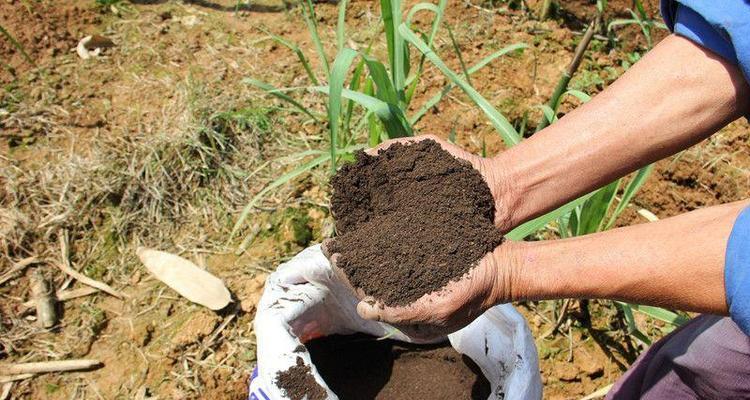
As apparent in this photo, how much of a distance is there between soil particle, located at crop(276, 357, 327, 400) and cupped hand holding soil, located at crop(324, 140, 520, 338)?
211 mm

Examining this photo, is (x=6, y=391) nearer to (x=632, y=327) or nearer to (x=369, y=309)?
(x=369, y=309)

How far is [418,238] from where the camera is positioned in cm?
95

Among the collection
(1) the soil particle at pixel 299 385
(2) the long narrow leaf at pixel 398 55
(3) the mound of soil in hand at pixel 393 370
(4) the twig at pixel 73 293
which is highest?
(2) the long narrow leaf at pixel 398 55

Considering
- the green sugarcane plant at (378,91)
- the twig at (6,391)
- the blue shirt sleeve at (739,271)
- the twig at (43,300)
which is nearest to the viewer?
the blue shirt sleeve at (739,271)

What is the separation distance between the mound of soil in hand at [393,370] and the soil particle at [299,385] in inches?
8.0

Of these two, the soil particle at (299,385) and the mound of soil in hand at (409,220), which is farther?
the soil particle at (299,385)

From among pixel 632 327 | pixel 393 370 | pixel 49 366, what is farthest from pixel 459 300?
pixel 49 366

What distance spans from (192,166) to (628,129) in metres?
1.21

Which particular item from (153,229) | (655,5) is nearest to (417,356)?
(153,229)

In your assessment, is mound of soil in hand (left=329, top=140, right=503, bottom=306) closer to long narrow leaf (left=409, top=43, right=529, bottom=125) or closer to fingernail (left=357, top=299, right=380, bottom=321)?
fingernail (left=357, top=299, right=380, bottom=321)

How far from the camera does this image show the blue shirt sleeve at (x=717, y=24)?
816 mm

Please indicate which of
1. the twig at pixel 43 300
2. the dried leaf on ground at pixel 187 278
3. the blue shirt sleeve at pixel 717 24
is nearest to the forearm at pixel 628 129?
the blue shirt sleeve at pixel 717 24

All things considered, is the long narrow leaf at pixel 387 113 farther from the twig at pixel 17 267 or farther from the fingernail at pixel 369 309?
the twig at pixel 17 267

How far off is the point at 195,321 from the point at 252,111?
662mm
